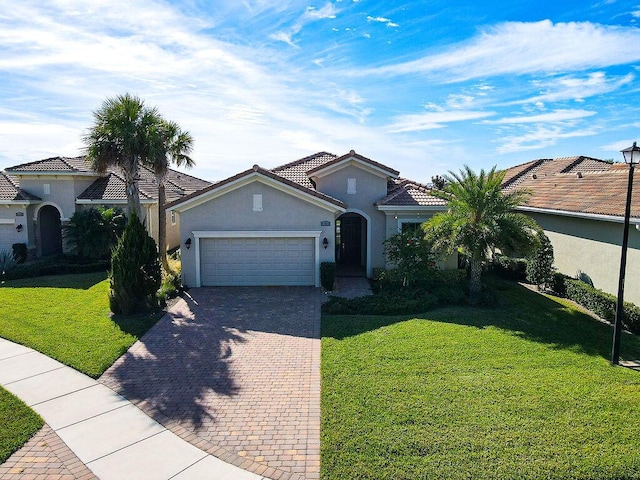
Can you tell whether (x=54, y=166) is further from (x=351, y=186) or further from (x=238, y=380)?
(x=238, y=380)

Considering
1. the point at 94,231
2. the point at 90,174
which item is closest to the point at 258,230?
the point at 94,231

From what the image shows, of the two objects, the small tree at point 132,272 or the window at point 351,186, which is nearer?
the small tree at point 132,272

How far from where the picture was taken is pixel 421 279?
16859mm

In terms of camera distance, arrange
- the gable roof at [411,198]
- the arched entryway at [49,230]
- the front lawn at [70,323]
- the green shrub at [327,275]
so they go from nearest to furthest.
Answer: the front lawn at [70,323]
the green shrub at [327,275]
the gable roof at [411,198]
the arched entryway at [49,230]

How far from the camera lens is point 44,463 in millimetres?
6781

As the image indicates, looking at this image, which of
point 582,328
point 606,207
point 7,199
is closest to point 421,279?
point 582,328

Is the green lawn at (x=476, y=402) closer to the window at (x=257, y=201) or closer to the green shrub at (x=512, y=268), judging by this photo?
the green shrub at (x=512, y=268)

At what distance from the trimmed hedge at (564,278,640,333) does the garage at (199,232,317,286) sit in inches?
382

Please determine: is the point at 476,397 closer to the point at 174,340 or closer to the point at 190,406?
the point at 190,406

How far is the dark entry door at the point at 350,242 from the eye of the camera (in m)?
23.1

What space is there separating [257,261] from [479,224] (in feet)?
28.5

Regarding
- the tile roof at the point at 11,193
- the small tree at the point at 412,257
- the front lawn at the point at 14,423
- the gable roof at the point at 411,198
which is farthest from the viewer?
the tile roof at the point at 11,193

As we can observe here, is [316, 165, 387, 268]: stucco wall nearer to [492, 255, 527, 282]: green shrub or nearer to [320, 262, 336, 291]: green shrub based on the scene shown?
[320, 262, 336, 291]: green shrub

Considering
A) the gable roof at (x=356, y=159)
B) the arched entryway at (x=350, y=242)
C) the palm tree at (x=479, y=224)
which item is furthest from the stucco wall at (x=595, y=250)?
the arched entryway at (x=350, y=242)
